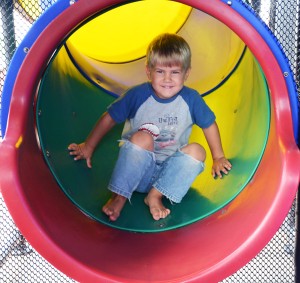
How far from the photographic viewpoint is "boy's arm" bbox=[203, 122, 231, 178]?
1618mm

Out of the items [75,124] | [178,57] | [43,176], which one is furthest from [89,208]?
[178,57]

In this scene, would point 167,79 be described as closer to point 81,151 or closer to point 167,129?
point 167,129

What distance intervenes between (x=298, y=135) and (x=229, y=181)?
13.7 inches

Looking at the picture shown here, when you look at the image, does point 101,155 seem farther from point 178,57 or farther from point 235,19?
point 235,19

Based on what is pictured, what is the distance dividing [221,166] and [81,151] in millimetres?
422

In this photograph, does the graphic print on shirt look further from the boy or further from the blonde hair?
the blonde hair

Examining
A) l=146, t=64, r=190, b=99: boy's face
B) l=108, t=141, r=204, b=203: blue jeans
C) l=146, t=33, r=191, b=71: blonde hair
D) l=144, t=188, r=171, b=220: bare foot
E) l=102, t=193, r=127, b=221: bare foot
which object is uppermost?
l=146, t=33, r=191, b=71: blonde hair

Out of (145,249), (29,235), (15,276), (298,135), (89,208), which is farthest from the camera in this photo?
(15,276)

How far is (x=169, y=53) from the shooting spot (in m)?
1.62

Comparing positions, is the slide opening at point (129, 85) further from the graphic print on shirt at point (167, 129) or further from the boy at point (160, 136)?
the graphic print on shirt at point (167, 129)

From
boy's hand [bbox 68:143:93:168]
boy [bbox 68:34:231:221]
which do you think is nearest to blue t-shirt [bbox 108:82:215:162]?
boy [bbox 68:34:231:221]

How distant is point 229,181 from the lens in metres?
1.58

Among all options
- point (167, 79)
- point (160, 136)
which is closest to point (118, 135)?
point (160, 136)

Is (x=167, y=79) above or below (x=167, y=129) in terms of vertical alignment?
above
